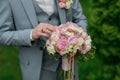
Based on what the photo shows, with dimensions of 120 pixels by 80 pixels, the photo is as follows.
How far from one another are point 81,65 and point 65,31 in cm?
317

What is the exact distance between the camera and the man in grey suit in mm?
3584

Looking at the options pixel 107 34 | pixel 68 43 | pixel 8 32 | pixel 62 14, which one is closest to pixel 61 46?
pixel 68 43

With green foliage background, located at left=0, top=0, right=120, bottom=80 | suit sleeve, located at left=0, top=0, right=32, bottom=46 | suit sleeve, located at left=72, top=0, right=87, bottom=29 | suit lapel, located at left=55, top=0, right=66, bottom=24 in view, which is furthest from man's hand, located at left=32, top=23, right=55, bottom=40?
green foliage background, located at left=0, top=0, right=120, bottom=80

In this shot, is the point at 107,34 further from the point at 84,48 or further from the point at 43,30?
the point at 43,30

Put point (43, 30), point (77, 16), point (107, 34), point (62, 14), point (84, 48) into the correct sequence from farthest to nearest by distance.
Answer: point (107, 34)
point (77, 16)
point (62, 14)
point (84, 48)
point (43, 30)

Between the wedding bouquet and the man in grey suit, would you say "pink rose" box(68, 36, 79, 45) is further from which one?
the man in grey suit

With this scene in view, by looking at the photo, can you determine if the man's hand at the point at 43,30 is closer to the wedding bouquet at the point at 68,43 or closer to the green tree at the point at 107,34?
the wedding bouquet at the point at 68,43

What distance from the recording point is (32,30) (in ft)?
11.6

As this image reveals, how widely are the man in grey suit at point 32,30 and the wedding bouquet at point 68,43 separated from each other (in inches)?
2.9

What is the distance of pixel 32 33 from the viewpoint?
3.54 m

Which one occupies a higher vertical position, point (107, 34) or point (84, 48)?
point (84, 48)

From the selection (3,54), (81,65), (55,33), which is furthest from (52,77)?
(3,54)

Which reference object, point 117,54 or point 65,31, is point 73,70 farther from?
point 117,54

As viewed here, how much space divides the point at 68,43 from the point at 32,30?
0.99 feet
